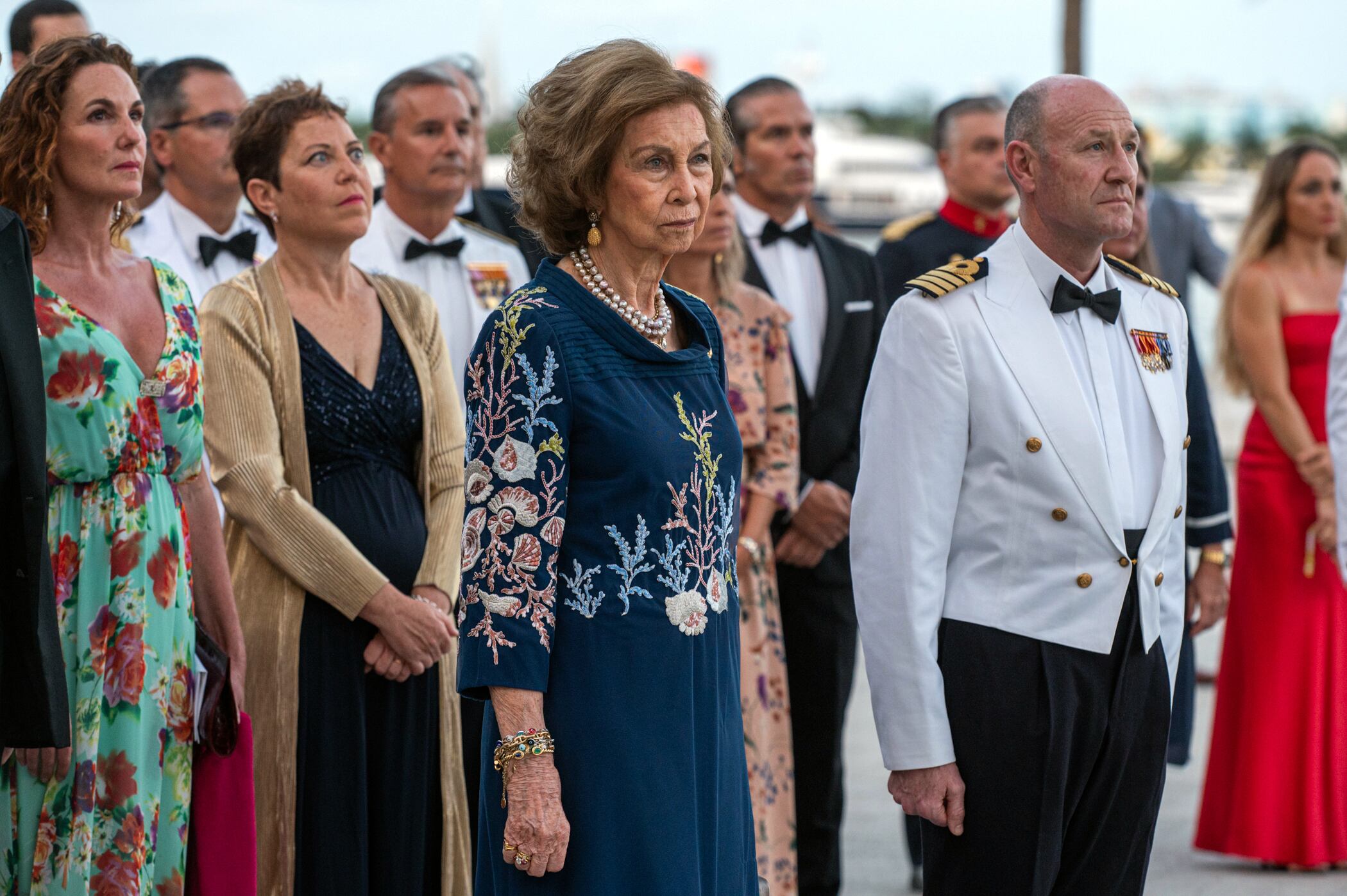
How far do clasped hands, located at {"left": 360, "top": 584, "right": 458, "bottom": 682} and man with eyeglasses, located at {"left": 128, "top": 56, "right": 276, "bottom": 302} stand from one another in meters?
1.88

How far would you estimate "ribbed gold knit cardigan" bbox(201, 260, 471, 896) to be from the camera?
3574 mm

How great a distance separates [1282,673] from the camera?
5422mm

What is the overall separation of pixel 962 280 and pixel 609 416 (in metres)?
0.82

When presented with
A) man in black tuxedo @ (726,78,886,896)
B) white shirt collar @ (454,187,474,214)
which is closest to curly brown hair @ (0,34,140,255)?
man in black tuxedo @ (726,78,886,896)

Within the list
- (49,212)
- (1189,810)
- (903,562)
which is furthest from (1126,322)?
(1189,810)

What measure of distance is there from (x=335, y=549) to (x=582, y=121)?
1.35 m

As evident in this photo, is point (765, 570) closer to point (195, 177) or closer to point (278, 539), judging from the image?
point (278, 539)

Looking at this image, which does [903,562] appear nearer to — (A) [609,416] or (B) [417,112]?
(A) [609,416]

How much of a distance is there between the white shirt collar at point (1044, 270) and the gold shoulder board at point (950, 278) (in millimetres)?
80

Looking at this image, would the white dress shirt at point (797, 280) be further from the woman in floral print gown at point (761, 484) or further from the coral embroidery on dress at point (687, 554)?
the coral embroidery on dress at point (687, 554)

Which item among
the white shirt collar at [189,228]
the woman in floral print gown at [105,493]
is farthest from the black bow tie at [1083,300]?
the white shirt collar at [189,228]

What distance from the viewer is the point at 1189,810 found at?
235 inches

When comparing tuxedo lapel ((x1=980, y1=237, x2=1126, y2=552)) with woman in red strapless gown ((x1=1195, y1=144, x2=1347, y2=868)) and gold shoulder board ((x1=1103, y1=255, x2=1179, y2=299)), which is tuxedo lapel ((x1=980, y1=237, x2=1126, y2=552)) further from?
woman in red strapless gown ((x1=1195, y1=144, x2=1347, y2=868))

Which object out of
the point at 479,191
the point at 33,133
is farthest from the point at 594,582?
the point at 479,191
